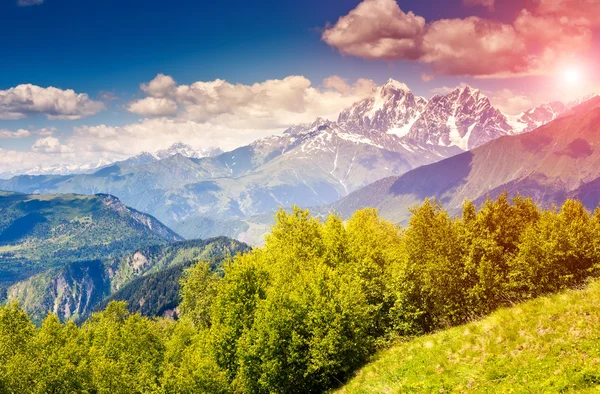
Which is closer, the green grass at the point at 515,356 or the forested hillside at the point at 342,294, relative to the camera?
the green grass at the point at 515,356

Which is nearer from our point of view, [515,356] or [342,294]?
[515,356]

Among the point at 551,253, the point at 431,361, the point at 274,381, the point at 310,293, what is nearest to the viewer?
the point at 431,361

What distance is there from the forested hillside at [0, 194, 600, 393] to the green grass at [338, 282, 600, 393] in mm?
2686

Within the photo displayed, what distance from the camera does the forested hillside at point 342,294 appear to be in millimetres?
36438

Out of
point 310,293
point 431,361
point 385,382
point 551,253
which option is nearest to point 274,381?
point 310,293

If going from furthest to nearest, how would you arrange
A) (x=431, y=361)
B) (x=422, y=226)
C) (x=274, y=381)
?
(x=422, y=226) < (x=274, y=381) < (x=431, y=361)

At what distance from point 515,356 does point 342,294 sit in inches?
702

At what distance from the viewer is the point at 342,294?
37094 mm

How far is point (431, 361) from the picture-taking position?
24844 mm

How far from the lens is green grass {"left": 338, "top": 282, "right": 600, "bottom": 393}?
60.3 ft

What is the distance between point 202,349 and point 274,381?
15.7 m

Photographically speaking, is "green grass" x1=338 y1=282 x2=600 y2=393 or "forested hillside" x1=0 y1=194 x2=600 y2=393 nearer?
"green grass" x1=338 y1=282 x2=600 y2=393

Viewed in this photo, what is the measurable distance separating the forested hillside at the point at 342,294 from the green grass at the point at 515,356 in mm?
2686

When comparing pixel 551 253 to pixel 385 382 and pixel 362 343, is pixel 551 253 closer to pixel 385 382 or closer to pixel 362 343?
pixel 362 343
